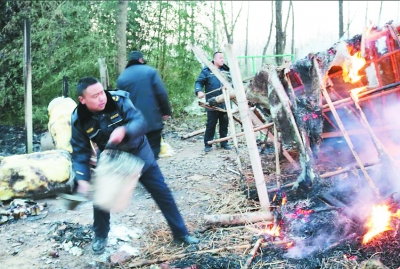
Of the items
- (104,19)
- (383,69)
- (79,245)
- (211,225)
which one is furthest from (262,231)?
(104,19)

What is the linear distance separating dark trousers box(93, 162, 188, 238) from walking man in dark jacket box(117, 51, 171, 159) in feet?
5.65

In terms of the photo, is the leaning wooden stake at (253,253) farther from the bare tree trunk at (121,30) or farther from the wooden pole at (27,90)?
the bare tree trunk at (121,30)

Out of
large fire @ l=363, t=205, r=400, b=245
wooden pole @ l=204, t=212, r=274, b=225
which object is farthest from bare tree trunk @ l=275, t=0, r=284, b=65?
large fire @ l=363, t=205, r=400, b=245

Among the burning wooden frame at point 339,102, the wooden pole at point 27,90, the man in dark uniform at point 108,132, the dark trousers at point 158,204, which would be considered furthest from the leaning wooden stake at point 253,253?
the wooden pole at point 27,90

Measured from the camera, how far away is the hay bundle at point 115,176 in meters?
3.24

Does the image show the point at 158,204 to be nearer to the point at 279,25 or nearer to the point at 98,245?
the point at 98,245

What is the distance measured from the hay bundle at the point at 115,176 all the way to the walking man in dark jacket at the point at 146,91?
199 centimetres

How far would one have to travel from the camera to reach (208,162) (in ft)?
24.2

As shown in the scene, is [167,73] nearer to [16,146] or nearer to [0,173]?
[16,146]

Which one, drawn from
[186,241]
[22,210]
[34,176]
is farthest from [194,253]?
[34,176]

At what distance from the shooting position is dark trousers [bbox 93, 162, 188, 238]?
3625 millimetres

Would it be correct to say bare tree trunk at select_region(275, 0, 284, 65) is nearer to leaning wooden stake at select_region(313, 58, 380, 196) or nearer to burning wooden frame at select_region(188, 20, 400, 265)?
burning wooden frame at select_region(188, 20, 400, 265)

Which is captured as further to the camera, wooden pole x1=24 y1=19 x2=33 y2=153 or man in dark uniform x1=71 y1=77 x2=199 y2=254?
wooden pole x1=24 y1=19 x2=33 y2=153

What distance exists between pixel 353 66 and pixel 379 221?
2527 mm
